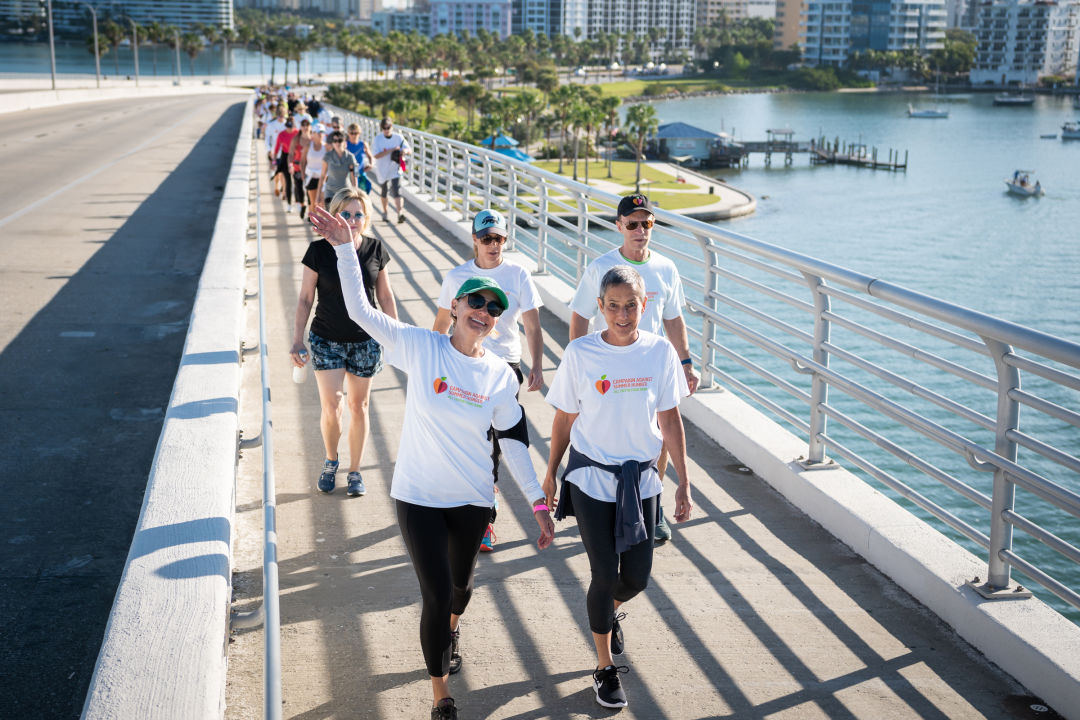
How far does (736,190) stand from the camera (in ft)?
378

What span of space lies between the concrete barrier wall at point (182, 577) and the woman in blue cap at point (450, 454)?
0.79 meters

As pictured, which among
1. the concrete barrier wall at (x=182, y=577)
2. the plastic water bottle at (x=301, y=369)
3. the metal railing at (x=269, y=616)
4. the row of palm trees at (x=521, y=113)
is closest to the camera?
the metal railing at (x=269, y=616)

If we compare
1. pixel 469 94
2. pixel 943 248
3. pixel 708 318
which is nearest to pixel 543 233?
pixel 708 318

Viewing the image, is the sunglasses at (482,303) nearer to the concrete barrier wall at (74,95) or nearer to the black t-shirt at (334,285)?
the black t-shirt at (334,285)

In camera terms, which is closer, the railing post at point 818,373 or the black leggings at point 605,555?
the black leggings at point 605,555

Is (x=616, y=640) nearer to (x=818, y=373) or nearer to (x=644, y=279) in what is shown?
(x=644, y=279)

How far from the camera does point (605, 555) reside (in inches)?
168

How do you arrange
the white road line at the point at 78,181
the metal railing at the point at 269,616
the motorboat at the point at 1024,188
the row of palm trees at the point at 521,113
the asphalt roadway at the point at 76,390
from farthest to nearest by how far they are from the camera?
the row of palm trees at the point at 521,113
the motorboat at the point at 1024,188
the white road line at the point at 78,181
the asphalt roadway at the point at 76,390
the metal railing at the point at 269,616

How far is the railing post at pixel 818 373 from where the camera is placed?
6125mm

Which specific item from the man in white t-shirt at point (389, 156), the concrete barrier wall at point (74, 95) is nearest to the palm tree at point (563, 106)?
the concrete barrier wall at point (74, 95)

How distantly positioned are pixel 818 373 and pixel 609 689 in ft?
8.95

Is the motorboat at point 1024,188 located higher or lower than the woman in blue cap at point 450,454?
lower

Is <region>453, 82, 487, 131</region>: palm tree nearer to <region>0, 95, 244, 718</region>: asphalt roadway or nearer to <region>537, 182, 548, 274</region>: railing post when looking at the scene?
<region>0, 95, 244, 718</region>: asphalt roadway

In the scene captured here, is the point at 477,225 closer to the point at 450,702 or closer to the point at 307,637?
the point at 307,637
